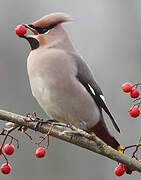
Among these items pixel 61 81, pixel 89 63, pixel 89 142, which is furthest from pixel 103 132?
pixel 89 63

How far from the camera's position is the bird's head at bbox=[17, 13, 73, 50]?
423 centimetres

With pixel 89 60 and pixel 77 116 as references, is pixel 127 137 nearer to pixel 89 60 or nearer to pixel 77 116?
pixel 89 60

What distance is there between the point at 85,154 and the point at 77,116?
16.0 feet

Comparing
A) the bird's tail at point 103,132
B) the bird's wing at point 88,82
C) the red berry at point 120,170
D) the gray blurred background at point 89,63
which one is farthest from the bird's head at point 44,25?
the gray blurred background at point 89,63

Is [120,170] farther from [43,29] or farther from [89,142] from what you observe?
[43,29]

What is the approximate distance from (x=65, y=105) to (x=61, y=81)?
18cm

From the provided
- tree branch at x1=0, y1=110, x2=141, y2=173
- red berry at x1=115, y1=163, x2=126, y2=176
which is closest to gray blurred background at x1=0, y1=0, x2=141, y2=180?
red berry at x1=115, y1=163, x2=126, y2=176

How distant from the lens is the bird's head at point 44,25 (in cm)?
423

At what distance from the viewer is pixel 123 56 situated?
1050 cm

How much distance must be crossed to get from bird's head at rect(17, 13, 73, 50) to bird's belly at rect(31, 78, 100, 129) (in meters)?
0.32

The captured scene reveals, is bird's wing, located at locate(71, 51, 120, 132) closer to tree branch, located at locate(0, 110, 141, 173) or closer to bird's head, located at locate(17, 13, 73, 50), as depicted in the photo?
bird's head, located at locate(17, 13, 73, 50)

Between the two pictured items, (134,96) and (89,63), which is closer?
(134,96)

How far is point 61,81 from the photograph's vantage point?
423 centimetres

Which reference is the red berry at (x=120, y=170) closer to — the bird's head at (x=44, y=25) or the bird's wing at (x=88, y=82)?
the bird's wing at (x=88, y=82)
